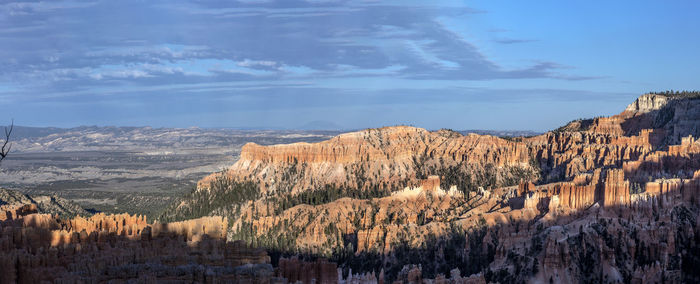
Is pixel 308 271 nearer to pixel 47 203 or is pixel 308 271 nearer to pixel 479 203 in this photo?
pixel 479 203

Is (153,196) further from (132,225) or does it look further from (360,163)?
(132,225)

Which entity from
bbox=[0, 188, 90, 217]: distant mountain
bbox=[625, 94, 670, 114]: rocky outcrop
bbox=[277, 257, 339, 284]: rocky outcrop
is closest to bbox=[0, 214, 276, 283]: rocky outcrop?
bbox=[277, 257, 339, 284]: rocky outcrop

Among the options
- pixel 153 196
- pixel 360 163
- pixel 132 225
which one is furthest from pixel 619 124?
pixel 132 225

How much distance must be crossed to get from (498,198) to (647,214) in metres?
30.0

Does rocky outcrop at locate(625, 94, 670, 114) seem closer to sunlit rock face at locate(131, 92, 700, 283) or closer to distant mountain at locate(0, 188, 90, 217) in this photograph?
sunlit rock face at locate(131, 92, 700, 283)

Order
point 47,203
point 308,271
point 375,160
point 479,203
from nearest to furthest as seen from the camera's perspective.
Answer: point 308,271
point 479,203
point 47,203
point 375,160

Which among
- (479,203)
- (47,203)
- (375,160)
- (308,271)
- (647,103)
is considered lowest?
(308,271)

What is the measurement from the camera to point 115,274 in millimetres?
45375

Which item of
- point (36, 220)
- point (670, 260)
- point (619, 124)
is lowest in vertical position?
point (670, 260)

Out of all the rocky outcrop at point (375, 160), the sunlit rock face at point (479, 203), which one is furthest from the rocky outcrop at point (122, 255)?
the rocky outcrop at point (375, 160)

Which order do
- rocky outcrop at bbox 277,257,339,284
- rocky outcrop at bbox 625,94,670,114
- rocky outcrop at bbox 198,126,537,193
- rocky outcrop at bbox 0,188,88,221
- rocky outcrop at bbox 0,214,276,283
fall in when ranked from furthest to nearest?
rocky outcrop at bbox 625,94,670,114, rocky outcrop at bbox 198,126,537,193, rocky outcrop at bbox 0,188,88,221, rocky outcrop at bbox 277,257,339,284, rocky outcrop at bbox 0,214,276,283

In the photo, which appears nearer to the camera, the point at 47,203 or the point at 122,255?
the point at 122,255

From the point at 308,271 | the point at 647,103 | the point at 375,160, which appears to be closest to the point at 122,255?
the point at 308,271

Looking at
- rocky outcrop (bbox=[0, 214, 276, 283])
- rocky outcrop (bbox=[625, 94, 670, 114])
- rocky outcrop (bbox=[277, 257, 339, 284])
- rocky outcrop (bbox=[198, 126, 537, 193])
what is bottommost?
rocky outcrop (bbox=[277, 257, 339, 284])
